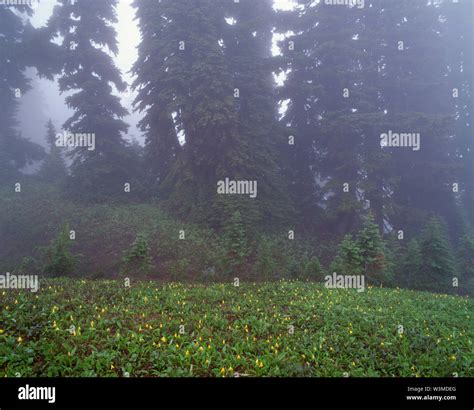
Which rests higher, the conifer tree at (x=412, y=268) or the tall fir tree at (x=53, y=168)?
the tall fir tree at (x=53, y=168)

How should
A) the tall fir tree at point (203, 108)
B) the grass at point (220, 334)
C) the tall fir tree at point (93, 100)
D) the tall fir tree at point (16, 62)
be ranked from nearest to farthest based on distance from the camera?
the grass at point (220, 334)
the tall fir tree at point (203, 108)
the tall fir tree at point (93, 100)
the tall fir tree at point (16, 62)

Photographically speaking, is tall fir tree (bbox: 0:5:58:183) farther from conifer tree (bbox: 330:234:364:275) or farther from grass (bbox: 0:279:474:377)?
conifer tree (bbox: 330:234:364:275)

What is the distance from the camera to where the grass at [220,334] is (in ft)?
17.3

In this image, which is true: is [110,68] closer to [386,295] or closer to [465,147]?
[386,295]

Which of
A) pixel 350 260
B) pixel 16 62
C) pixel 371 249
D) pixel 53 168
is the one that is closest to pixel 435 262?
pixel 371 249

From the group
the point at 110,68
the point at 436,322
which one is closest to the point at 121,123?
the point at 110,68

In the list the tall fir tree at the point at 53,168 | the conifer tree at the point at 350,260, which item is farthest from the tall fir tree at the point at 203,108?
the tall fir tree at the point at 53,168

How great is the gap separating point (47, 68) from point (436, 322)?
2718 cm

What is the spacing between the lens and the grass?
528 centimetres

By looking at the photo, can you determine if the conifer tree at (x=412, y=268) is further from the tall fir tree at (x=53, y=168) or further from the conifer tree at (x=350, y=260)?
the tall fir tree at (x=53, y=168)

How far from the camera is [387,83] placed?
1908cm

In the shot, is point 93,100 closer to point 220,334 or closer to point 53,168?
point 53,168

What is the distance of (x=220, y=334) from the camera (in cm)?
648

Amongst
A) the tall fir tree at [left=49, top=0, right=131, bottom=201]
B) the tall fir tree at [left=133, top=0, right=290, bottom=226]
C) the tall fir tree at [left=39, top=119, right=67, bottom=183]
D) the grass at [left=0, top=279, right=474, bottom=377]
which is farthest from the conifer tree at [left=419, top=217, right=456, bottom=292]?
the tall fir tree at [left=39, top=119, right=67, bottom=183]
